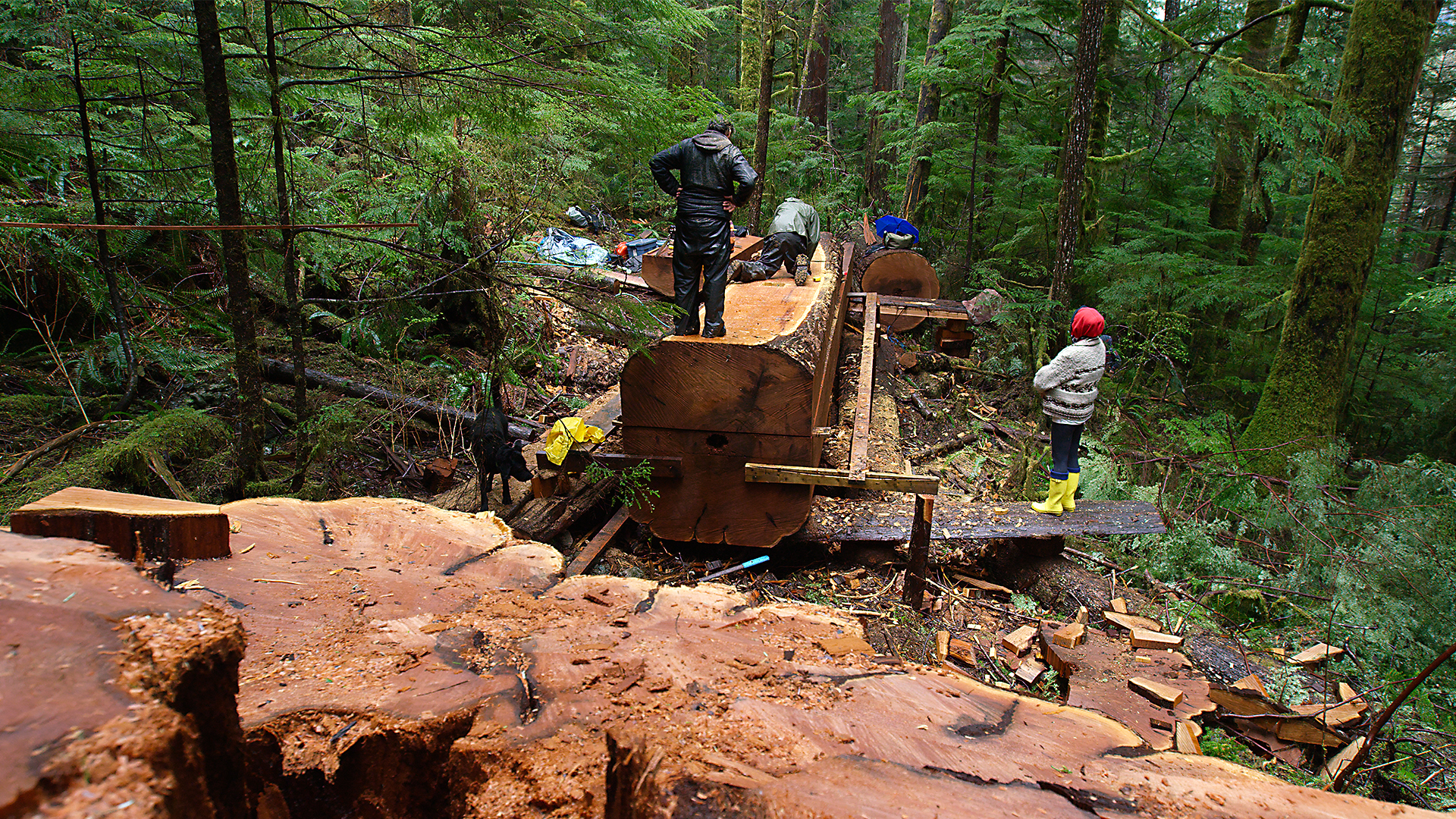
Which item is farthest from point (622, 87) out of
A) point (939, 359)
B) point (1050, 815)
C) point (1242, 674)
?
point (939, 359)

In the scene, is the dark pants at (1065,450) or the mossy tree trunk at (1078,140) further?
the mossy tree trunk at (1078,140)

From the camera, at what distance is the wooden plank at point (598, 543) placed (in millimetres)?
4852

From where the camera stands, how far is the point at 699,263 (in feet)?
18.4

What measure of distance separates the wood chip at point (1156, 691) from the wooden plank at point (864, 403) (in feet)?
6.61

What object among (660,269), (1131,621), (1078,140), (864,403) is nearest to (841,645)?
(1131,621)

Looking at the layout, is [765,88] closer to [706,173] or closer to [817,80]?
[706,173]

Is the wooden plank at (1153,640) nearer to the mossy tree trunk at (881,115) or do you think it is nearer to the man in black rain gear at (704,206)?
the man in black rain gear at (704,206)

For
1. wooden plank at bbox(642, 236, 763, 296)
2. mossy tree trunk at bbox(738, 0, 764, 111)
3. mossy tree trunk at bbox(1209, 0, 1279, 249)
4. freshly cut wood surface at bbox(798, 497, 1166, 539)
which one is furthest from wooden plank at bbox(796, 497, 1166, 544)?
mossy tree trunk at bbox(738, 0, 764, 111)

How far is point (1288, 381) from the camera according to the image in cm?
784

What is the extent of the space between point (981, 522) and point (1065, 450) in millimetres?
888

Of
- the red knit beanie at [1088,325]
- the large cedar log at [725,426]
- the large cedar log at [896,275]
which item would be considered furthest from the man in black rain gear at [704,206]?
the large cedar log at [896,275]

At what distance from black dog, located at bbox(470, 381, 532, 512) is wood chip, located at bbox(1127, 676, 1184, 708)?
165 inches

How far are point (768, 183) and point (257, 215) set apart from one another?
13.2 metres

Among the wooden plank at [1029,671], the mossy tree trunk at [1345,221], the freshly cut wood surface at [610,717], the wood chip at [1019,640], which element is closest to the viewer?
the freshly cut wood surface at [610,717]
